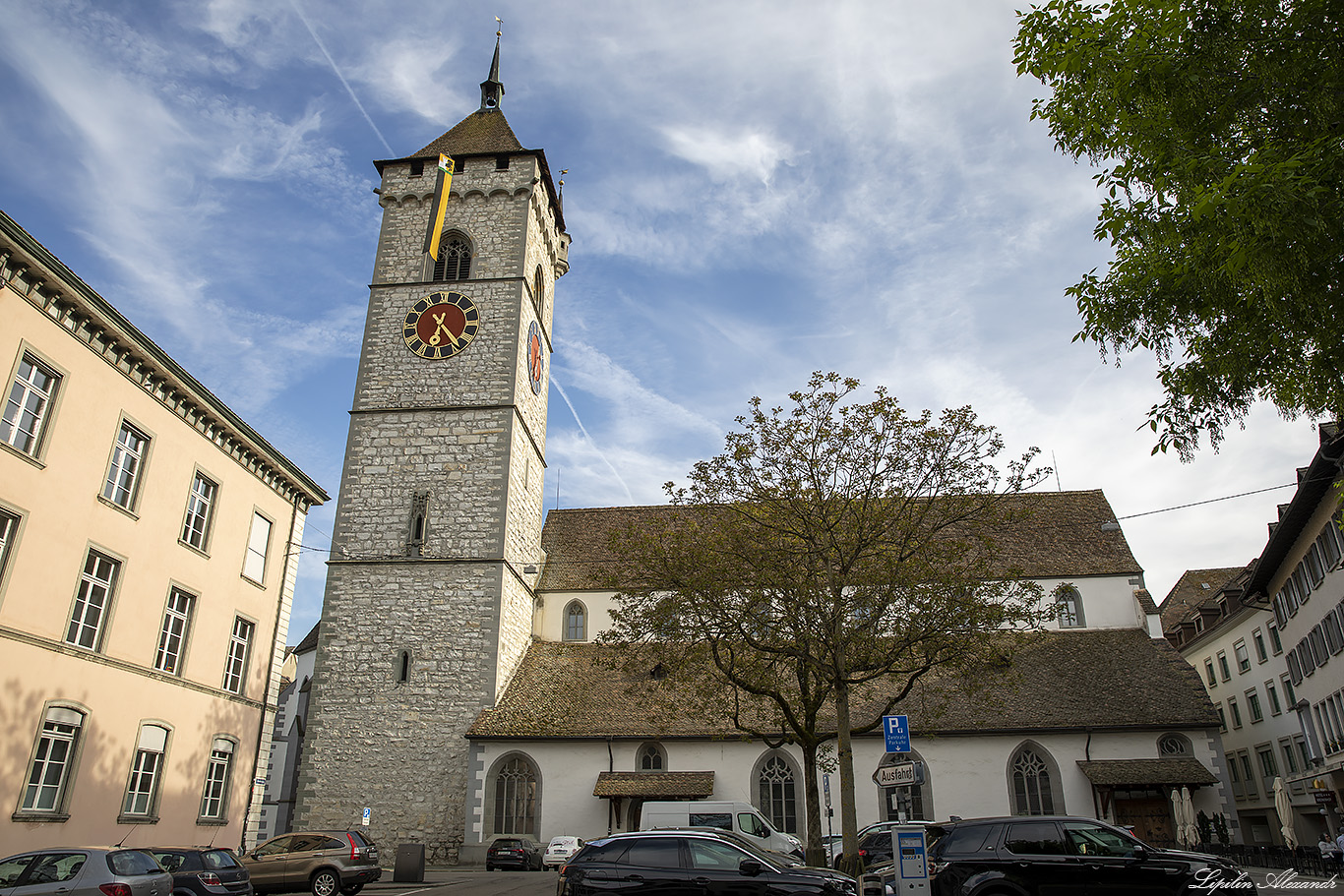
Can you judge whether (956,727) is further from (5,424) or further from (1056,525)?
(5,424)

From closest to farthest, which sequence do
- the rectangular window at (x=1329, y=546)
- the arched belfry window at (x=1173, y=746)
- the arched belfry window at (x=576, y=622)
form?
the rectangular window at (x=1329, y=546), the arched belfry window at (x=1173, y=746), the arched belfry window at (x=576, y=622)

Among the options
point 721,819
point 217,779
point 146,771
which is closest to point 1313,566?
point 721,819

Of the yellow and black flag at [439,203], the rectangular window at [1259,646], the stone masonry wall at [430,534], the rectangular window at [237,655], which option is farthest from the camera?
the yellow and black flag at [439,203]

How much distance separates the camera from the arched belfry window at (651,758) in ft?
87.2

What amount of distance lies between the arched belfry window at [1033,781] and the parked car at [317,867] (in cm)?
1739

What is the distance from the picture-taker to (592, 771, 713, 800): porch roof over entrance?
25.3 m

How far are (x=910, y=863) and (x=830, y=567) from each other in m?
8.71

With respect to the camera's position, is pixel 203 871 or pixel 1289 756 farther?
pixel 1289 756

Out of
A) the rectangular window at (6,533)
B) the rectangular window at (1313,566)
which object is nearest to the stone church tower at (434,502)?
the rectangular window at (6,533)

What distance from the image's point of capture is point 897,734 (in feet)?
39.5

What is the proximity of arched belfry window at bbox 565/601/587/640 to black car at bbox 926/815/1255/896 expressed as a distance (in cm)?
2202

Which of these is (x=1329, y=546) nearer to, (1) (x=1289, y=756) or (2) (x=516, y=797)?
(1) (x=1289, y=756)

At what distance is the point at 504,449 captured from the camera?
3033 centimetres

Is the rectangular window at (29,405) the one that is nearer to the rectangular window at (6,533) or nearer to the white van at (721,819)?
the rectangular window at (6,533)
